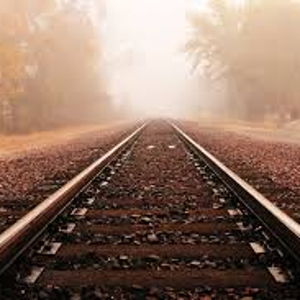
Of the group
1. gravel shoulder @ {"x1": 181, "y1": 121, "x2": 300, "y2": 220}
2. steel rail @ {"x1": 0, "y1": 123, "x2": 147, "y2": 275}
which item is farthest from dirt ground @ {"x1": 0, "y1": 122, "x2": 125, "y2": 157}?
steel rail @ {"x1": 0, "y1": 123, "x2": 147, "y2": 275}

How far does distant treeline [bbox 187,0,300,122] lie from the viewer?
51.7 meters

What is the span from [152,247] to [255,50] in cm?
4958

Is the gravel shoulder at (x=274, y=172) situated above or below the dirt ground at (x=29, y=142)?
above

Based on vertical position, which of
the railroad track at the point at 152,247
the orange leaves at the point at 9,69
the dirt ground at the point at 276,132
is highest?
the orange leaves at the point at 9,69

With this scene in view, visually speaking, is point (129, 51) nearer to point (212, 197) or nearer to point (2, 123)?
point (2, 123)

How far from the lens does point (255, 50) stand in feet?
176

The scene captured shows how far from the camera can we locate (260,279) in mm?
4500

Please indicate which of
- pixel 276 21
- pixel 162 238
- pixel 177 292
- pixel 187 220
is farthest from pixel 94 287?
pixel 276 21

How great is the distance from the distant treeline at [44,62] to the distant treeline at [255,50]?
35.6ft

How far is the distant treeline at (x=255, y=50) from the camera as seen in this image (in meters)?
51.7

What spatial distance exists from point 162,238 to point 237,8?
5867cm

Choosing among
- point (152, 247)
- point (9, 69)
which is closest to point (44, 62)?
point (9, 69)

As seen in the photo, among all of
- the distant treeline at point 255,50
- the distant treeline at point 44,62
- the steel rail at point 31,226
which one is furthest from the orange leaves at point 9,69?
the steel rail at point 31,226

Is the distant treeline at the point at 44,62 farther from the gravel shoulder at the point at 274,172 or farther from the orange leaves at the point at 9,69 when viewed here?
the gravel shoulder at the point at 274,172
